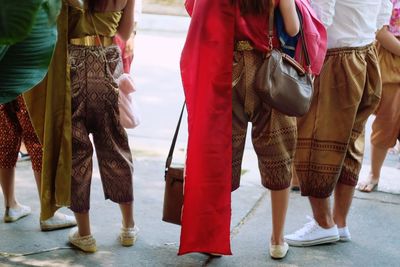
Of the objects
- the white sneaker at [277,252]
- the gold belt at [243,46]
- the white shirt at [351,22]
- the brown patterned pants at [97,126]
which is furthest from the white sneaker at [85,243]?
the white shirt at [351,22]

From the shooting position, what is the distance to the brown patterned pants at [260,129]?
3.74 meters

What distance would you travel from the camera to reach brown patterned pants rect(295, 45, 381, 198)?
4027mm

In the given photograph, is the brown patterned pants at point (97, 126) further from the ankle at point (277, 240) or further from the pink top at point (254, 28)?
the ankle at point (277, 240)

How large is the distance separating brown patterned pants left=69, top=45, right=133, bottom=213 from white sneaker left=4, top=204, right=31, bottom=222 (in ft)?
2.25

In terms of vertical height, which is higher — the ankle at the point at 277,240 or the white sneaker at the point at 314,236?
the ankle at the point at 277,240

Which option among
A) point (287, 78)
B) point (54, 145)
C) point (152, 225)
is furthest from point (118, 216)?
point (287, 78)

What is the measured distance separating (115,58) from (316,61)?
1071 millimetres

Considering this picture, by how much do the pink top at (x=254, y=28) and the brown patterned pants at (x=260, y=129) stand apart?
76mm

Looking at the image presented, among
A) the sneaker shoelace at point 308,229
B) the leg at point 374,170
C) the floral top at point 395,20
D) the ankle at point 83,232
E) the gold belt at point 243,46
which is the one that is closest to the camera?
the gold belt at point 243,46

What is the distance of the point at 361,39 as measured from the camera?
4.04m

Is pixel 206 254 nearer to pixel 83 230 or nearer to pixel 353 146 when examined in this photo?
pixel 83 230

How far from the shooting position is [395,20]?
491 centimetres

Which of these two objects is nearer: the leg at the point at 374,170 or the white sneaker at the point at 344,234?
the white sneaker at the point at 344,234

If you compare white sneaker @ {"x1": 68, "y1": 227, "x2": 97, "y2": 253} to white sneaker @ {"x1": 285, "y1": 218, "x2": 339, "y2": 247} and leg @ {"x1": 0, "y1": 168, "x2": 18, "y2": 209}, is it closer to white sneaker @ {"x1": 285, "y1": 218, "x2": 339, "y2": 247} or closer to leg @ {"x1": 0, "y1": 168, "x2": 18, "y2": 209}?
leg @ {"x1": 0, "y1": 168, "x2": 18, "y2": 209}
